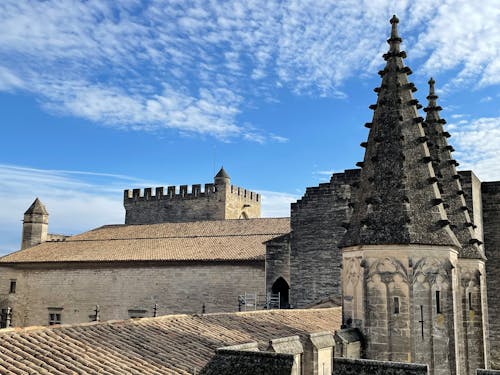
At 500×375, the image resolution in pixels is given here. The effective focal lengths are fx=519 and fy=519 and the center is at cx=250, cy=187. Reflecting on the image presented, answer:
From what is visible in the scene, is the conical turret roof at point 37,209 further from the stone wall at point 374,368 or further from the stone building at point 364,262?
the stone wall at point 374,368

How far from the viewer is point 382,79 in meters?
12.8

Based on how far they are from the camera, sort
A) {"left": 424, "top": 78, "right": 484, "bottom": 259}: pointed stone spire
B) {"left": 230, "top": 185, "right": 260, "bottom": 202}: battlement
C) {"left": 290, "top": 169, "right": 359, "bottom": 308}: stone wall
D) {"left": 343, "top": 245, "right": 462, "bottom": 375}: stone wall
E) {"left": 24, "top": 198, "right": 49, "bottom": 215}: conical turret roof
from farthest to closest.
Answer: {"left": 230, "top": 185, "right": 260, "bottom": 202}: battlement, {"left": 24, "top": 198, "right": 49, "bottom": 215}: conical turret roof, {"left": 290, "top": 169, "right": 359, "bottom": 308}: stone wall, {"left": 424, "top": 78, "right": 484, "bottom": 259}: pointed stone spire, {"left": 343, "top": 245, "right": 462, "bottom": 375}: stone wall

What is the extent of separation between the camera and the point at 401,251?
10969 millimetres

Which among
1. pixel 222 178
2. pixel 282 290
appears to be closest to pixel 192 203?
pixel 222 178

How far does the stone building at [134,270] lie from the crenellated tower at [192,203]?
18.2 ft

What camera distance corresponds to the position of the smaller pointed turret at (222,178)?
133ft

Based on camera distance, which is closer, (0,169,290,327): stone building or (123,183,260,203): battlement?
(0,169,290,327): stone building

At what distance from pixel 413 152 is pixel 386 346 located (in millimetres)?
4327

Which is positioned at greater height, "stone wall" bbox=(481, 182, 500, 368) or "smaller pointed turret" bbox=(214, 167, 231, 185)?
"smaller pointed turret" bbox=(214, 167, 231, 185)

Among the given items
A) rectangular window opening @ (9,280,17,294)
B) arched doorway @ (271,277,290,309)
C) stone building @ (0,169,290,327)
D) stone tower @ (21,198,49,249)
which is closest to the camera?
arched doorway @ (271,277,290,309)

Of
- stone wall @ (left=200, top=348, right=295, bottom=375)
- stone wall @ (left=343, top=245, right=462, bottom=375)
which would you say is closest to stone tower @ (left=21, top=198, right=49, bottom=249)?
stone wall @ (left=343, top=245, right=462, bottom=375)

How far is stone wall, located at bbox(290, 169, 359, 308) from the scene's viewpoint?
22.9 metres

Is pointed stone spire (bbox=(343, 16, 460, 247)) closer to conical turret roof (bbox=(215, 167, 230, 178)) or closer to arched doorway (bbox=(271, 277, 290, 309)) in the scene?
arched doorway (bbox=(271, 277, 290, 309))

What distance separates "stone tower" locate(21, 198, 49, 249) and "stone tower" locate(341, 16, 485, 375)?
105 feet
